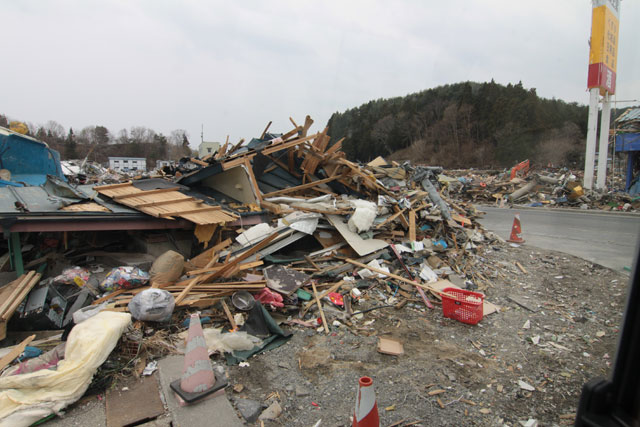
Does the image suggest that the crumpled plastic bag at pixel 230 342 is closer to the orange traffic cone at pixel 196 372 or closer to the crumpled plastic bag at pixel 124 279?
the orange traffic cone at pixel 196 372

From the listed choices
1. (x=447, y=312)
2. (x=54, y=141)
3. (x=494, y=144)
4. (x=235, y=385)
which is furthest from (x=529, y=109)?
(x=54, y=141)

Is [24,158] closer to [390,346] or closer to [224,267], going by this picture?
[224,267]

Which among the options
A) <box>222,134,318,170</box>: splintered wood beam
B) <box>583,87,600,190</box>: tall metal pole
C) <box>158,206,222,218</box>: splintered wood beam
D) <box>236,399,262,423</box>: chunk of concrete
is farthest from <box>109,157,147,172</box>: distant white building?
<box>236,399,262,423</box>: chunk of concrete

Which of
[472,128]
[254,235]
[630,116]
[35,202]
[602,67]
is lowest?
[254,235]

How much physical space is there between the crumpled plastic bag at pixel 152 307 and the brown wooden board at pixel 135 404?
793mm

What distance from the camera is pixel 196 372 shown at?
10.0ft

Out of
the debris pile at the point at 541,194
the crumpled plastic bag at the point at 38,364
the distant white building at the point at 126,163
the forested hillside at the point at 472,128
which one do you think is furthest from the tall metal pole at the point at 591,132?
the distant white building at the point at 126,163

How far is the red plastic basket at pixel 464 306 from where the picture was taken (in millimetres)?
4402

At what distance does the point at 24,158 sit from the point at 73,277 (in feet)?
18.5

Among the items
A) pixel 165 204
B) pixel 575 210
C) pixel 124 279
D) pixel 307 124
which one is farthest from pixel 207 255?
pixel 575 210

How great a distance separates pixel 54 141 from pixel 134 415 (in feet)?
194

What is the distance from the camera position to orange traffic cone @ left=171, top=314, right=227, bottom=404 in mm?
3018

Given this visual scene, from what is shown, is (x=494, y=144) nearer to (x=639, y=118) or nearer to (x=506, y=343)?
(x=639, y=118)

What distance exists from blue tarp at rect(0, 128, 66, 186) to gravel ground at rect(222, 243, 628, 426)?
775 cm
